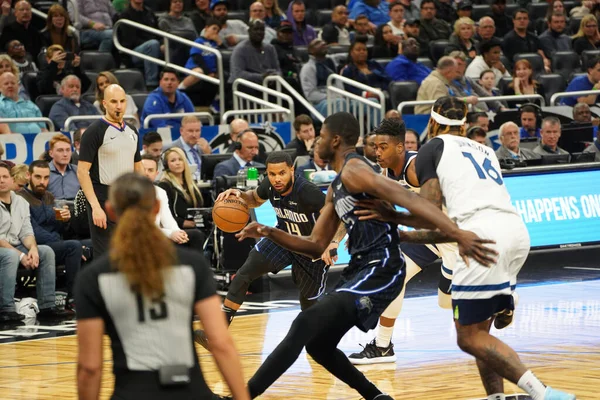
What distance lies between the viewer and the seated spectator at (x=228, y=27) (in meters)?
17.1

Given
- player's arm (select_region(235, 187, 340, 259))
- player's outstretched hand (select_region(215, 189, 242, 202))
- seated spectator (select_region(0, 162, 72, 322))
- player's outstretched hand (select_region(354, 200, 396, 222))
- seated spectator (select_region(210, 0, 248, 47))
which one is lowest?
seated spectator (select_region(0, 162, 72, 322))

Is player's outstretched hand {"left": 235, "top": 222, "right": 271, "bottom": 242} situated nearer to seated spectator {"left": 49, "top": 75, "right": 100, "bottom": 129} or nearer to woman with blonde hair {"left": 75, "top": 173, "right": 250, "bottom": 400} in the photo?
woman with blonde hair {"left": 75, "top": 173, "right": 250, "bottom": 400}

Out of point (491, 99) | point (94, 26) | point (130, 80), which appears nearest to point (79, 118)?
point (130, 80)

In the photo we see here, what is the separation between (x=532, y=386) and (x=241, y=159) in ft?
24.6

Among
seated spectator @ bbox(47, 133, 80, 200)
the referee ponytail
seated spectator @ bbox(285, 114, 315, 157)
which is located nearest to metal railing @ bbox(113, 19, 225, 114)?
seated spectator @ bbox(285, 114, 315, 157)

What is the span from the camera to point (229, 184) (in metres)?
12.3

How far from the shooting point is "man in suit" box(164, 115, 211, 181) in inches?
526

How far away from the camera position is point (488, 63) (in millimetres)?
17797

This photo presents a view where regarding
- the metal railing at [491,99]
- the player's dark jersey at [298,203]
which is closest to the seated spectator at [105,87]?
the metal railing at [491,99]

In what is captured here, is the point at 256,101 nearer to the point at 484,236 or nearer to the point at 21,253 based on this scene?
the point at 21,253

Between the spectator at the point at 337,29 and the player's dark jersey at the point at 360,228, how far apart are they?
12.3 metres

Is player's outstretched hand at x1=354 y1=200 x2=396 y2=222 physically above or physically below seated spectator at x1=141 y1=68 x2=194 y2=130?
above

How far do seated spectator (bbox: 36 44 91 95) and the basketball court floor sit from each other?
456cm

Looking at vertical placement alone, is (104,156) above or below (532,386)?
above
